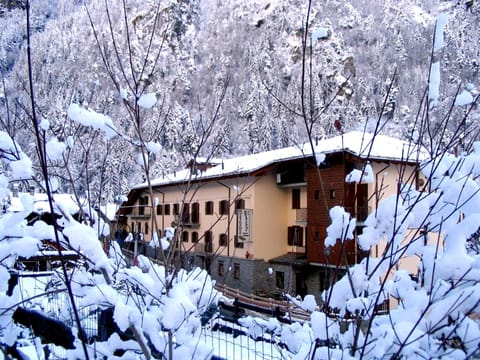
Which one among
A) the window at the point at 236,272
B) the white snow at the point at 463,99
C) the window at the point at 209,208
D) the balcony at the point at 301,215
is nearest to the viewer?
the white snow at the point at 463,99

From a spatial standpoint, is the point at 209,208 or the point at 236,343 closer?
the point at 236,343

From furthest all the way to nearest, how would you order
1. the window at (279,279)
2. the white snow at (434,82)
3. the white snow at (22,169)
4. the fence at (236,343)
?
the window at (279,279), the fence at (236,343), the white snow at (434,82), the white snow at (22,169)

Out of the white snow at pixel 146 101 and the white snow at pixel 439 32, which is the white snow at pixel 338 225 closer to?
the white snow at pixel 439 32

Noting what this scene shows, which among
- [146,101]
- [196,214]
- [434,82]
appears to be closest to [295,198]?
[196,214]

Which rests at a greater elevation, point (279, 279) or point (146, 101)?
point (146, 101)

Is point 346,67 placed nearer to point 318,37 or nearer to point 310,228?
point 310,228

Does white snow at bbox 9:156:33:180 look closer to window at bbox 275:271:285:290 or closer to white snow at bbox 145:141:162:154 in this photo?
white snow at bbox 145:141:162:154

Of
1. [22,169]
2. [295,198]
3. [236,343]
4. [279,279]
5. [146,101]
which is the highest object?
[295,198]

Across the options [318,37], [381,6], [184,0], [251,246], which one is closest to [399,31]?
[381,6]

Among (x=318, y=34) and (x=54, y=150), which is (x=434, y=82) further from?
(x=54, y=150)

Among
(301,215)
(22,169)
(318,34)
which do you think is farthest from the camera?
(301,215)

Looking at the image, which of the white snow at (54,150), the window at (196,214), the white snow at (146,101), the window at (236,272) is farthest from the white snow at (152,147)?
the window at (196,214)

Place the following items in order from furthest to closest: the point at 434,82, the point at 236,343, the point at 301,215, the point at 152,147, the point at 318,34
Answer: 1. the point at 301,215
2. the point at 236,343
3. the point at 152,147
4. the point at 318,34
5. the point at 434,82

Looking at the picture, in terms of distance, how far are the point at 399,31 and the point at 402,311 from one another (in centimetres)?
6892
